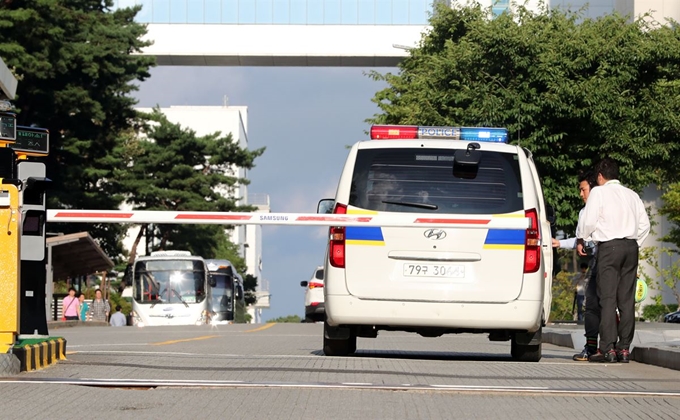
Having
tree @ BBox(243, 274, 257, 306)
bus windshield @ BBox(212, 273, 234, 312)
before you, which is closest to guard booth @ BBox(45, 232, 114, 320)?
bus windshield @ BBox(212, 273, 234, 312)

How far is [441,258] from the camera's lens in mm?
11805

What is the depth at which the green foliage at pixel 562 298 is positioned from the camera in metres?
45.3

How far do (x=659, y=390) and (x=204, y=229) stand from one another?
62486mm

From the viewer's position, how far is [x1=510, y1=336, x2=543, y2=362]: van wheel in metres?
12.7

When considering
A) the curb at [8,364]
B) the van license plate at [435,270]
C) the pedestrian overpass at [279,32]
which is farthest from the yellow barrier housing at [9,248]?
the pedestrian overpass at [279,32]

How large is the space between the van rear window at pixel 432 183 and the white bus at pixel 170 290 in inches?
1366

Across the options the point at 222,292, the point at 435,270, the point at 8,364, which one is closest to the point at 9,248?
the point at 8,364

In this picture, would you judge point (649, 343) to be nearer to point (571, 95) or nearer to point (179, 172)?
point (571, 95)

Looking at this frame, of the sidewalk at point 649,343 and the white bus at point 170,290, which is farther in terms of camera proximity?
the white bus at point 170,290

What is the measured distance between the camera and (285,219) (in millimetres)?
11344

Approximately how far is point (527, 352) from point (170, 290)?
3492cm

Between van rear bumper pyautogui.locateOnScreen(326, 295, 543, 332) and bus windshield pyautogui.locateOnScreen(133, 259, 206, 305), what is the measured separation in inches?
1382

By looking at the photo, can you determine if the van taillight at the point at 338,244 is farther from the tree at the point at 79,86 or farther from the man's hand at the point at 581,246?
the tree at the point at 79,86

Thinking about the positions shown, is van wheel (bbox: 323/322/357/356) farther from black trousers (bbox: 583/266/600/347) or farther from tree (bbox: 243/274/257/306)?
tree (bbox: 243/274/257/306)
